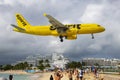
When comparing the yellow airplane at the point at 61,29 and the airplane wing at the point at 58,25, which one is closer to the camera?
the yellow airplane at the point at 61,29

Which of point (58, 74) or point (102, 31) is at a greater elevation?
point (102, 31)

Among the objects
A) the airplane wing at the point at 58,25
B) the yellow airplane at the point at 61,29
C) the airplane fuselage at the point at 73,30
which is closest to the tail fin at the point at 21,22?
the yellow airplane at the point at 61,29

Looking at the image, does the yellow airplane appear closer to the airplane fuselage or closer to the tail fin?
the airplane fuselage

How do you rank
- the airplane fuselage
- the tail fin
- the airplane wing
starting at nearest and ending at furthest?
1. the airplane fuselage
2. the airplane wing
3. the tail fin

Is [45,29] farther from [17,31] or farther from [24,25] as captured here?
[24,25]

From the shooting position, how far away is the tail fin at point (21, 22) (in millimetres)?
61438

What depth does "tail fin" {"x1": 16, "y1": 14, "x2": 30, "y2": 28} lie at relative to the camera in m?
61.4

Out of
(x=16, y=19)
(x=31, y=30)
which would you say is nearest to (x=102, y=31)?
(x=31, y=30)

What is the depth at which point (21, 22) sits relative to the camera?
63.6m

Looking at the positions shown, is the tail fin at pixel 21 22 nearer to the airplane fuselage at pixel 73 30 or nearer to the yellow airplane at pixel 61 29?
the yellow airplane at pixel 61 29

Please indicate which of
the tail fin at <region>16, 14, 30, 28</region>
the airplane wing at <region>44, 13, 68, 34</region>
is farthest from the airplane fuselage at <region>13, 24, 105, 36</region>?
the tail fin at <region>16, 14, 30, 28</region>

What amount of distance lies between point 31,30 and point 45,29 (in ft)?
13.5

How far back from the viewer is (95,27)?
50.5 meters

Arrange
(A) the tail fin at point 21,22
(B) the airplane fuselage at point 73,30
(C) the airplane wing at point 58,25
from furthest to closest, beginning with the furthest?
(A) the tail fin at point 21,22 < (C) the airplane wing at point 58,25 < (B) the airplane fuselage at point 73,30
